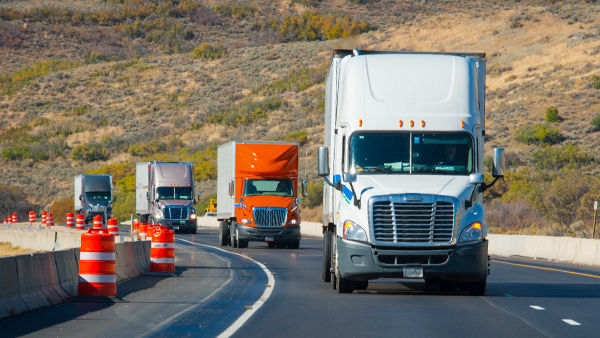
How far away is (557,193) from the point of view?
4784cm

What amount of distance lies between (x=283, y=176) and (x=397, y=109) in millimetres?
18930

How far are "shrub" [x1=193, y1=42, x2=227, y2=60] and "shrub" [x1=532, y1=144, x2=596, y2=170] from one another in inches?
2688

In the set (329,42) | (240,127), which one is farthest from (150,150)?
(329,42)

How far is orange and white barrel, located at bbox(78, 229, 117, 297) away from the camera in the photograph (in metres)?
16.0

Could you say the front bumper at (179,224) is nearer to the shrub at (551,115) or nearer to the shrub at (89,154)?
the shrub at (551,115)

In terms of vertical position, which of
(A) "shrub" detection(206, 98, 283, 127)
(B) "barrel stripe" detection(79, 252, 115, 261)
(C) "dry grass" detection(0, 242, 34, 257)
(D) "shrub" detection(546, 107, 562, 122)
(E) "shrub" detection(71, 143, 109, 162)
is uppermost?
(A) "shrub" detection(206, 98, 283, 127)

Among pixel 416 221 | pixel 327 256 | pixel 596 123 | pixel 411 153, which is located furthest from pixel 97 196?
pixel 416 221

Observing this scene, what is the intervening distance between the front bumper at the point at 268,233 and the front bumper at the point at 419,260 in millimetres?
19377

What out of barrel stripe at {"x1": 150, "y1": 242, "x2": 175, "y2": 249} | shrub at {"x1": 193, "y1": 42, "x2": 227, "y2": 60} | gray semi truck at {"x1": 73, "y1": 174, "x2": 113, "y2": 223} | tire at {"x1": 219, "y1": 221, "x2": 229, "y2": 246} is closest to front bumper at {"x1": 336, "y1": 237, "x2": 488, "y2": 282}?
barrel stripe at {"x1": 150, "y1": 242, "x2": 175, "y2": 249}

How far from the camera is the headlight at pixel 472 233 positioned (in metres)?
17.0

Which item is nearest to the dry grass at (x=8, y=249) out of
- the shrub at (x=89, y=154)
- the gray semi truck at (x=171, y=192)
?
the gray semi truck at (x=171, y=192)

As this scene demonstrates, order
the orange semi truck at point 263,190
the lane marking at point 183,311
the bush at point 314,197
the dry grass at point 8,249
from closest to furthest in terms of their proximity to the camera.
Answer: the lane marking at point 183,311 < the orange semi truck at point 263,190 < the dry grass at point 8,249 < the bush at point 314,197

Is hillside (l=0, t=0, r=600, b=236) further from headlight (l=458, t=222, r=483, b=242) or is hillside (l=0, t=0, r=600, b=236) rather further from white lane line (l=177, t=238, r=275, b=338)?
headlight (l=458, t=222, r=483, b=242)

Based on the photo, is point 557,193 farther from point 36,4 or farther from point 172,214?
point 36,4
